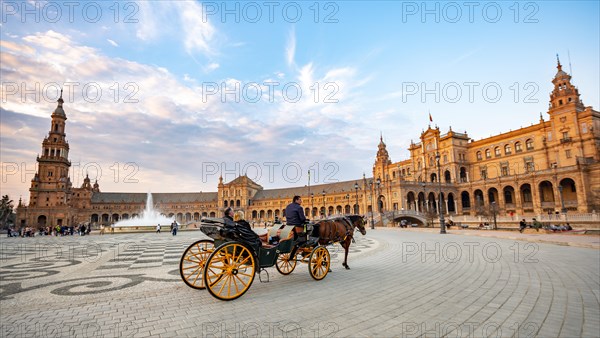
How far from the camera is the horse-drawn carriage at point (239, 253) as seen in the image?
5273 millimetres

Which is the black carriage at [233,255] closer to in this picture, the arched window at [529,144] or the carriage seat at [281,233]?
the carriage seat at [281,233]

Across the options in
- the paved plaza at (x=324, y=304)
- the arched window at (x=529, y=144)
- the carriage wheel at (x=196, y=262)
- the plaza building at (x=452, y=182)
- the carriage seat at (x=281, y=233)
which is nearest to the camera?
the paved plaza at (x=324, y=304)

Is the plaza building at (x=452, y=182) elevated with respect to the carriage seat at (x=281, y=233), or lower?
elevated

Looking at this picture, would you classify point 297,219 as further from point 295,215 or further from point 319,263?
point 319,263

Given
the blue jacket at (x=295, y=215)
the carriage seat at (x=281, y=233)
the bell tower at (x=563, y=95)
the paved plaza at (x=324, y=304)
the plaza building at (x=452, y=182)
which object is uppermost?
the bell tower at (x=563, y=95)

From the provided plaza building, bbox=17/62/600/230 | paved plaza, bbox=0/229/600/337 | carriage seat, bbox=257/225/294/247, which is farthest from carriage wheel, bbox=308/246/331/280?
plaza building, bbox=17/62/600/230

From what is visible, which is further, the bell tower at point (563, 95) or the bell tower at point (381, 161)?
the bell tower at point (381, 161)

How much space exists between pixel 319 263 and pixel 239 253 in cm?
215

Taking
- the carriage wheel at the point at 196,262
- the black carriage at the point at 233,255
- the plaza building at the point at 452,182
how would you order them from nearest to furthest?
the black carriage at the point at 233,255, the carriage wheel at the point at 196,262, the plaza building at the point at 452,182

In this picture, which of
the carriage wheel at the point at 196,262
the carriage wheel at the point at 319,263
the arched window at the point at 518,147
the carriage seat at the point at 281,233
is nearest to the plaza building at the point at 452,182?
the arched window at the point at 518,147

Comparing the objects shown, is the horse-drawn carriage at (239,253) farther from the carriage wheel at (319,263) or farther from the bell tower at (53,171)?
the bell tower at (53,171)

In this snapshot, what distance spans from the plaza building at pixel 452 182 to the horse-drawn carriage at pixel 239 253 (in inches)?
873

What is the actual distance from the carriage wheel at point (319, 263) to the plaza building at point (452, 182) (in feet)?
72.7

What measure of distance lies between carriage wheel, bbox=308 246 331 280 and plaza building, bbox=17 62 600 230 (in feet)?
72.7
